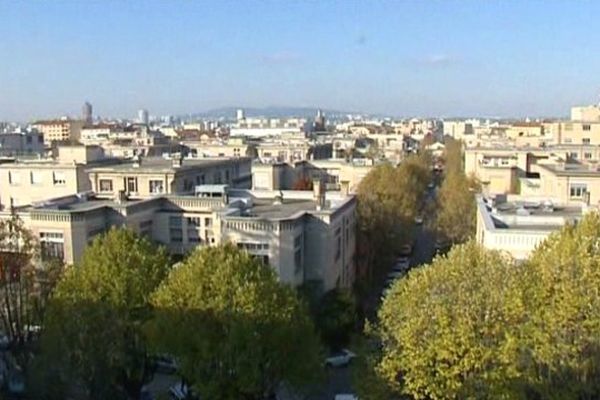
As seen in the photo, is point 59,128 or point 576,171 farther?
point 59,128

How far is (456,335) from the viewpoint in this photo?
21.0m

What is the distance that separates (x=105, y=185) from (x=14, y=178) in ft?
32.5

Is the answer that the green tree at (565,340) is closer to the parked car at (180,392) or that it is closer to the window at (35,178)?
the parked car at (180,392)

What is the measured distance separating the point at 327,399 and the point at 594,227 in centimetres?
1384

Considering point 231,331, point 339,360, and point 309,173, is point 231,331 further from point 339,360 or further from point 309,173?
point 309,173

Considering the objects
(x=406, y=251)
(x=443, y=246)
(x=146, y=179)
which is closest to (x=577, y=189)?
(x=443, y=246)

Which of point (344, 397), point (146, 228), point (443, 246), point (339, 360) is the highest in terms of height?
point (146, 228)

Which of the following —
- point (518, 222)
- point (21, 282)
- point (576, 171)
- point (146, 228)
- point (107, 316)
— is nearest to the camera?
point (107, 316)

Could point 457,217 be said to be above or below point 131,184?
below

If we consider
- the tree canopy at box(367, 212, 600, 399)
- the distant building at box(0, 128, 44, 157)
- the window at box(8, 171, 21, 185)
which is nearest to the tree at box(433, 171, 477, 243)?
the tree canopy at box(367, 212, 600, 399)

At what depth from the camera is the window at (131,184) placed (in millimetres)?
51531

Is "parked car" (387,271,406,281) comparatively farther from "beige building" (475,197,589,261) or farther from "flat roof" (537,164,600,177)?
"flat roof" (537,164,600,177)

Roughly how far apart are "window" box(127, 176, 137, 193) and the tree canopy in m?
32.5

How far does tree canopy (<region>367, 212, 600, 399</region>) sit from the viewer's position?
20875 mm
